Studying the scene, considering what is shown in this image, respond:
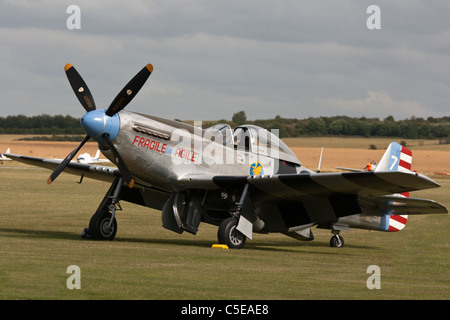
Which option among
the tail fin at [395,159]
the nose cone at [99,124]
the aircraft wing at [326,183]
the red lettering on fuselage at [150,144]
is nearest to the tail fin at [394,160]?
the tail fin at [395,159]

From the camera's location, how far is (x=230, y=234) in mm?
14531

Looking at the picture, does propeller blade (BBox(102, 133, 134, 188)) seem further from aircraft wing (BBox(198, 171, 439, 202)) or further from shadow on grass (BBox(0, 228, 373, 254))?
shadow on grass (BBox(0, 228, 373, 254))

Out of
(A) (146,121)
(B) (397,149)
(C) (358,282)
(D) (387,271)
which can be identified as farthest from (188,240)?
(C) (358,282)

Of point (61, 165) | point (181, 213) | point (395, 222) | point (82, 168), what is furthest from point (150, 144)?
point (395, 222)

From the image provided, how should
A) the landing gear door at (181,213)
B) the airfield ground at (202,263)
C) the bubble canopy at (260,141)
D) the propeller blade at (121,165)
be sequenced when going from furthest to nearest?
the bubble canopy at (260,141), the landing gear door at (181,213), the propeller blade at (121,165), the airfield ground at (202,263)

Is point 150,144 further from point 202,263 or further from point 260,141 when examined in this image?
point 202,263

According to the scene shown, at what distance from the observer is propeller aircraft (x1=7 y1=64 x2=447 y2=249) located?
45.5ft

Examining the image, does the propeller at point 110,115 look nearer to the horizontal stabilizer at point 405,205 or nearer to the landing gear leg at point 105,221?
the landing gear leg at point 105,221

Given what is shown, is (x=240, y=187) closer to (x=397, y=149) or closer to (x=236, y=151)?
(x=236, y=151)

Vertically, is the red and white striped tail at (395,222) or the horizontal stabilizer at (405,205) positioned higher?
the horizontal stabilizer at (405,205)

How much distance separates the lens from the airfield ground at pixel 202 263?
356 inches

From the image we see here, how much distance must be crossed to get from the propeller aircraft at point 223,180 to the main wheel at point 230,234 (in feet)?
0.06

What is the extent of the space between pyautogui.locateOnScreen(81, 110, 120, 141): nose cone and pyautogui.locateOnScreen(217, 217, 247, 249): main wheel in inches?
108

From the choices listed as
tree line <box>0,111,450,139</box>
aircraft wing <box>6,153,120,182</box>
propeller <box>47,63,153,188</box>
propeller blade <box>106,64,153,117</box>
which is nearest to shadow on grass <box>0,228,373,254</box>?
aircraft wing <box>6,153,120,182</box>
